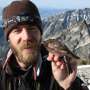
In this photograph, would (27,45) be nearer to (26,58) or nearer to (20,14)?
(26,58)

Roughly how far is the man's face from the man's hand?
23cm

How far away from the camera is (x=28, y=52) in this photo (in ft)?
11.9

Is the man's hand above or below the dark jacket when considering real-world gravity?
above

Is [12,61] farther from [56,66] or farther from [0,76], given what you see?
[56,66]

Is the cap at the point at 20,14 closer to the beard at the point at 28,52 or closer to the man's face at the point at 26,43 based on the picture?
the man's face at the point at 26,43

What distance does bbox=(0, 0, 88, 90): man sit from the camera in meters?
3.65

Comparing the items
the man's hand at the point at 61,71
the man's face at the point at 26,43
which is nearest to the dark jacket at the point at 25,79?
the man's face at the point at 26,43

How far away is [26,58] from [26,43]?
0.12m

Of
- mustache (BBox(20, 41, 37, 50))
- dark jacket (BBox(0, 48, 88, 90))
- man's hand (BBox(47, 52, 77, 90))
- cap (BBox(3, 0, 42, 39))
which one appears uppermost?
cap (BBox(3, 0, 42, 39))

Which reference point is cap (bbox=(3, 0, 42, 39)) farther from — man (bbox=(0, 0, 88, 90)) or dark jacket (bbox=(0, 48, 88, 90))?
dark jacket (bbox=(0, 48, 88, 90))

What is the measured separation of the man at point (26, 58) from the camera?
144 inches

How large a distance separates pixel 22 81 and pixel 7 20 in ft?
1.82

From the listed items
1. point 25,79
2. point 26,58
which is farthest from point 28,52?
point 25,79

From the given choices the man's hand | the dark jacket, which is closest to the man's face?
the dark jacket
